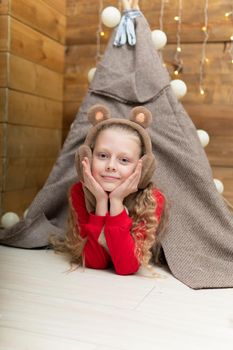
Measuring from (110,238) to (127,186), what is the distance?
14 centimetres

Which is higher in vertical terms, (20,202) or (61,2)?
(61,2)

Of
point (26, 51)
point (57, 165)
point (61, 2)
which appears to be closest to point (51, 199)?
point (57, 165)

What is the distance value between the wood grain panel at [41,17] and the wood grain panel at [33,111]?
0.27 m

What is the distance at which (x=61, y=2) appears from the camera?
198 centimetres

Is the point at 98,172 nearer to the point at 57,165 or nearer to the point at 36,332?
the point at 57,165

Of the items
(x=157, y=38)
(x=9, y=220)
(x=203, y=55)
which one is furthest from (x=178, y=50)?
(x=9, y=220)

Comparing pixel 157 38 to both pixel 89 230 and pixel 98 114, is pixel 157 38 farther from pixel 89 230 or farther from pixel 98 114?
pixel 89 230

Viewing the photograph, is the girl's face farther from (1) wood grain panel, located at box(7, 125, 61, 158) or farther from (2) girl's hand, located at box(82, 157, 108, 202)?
(1) wood grain panel, located at box(7, 125, 61, 158)

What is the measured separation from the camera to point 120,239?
3.84 ft

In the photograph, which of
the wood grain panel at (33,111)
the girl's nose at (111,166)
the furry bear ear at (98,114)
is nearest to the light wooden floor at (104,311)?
the girl's nose at (111,166)

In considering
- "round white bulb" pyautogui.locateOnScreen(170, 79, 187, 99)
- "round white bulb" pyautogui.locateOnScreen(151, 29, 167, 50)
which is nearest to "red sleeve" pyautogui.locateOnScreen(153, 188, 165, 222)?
"round white bulb" pyautogui.locateOnScreen(170, 79, 187, 99)

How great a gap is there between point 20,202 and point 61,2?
85 centimetres

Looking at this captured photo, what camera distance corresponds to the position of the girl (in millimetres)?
1192

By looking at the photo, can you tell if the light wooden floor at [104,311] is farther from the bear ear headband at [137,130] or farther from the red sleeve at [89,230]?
the bear ear headband at [137,130]
